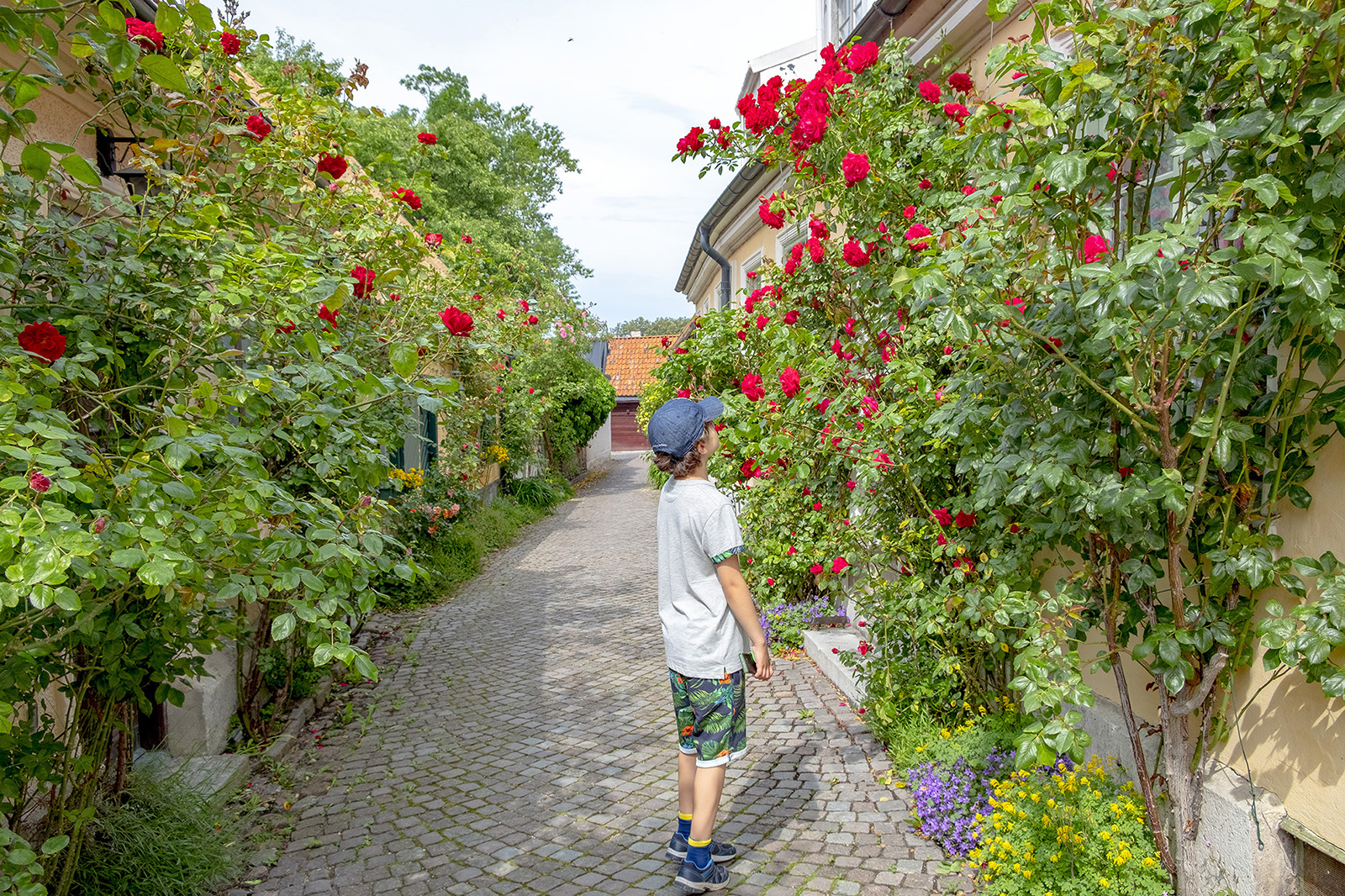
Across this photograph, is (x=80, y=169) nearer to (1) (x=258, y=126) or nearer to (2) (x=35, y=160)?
(2) (x=35, y=160)

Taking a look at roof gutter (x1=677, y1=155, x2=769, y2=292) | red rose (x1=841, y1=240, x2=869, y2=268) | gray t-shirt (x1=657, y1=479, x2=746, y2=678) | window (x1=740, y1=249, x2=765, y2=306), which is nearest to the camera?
gray t-shirt (x1=657, y1=479, x2=746, y2=678)

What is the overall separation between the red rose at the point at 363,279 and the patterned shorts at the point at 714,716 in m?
2.56

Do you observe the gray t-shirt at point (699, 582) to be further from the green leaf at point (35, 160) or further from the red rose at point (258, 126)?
the red rose at point (258, 126)

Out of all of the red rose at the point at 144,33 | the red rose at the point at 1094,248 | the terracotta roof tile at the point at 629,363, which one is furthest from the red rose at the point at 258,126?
the terracotta roof tile at the point at 629,363

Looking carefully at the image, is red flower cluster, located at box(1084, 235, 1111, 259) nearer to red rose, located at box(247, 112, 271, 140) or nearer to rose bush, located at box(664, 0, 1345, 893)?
rose bush, located at box(664, 0, 1345, 893)

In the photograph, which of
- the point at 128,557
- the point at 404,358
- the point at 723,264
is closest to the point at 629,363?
the point at 723,264

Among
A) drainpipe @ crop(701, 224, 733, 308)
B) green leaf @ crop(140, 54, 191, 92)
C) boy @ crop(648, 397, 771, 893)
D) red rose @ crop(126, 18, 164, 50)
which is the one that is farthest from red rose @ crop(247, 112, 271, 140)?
drainpipe @ crop(701, 224, 733, 308)

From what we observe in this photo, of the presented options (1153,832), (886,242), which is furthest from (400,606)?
(1153,832)

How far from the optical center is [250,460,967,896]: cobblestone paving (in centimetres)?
312

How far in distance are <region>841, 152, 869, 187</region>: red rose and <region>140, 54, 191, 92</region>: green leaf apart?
280cm

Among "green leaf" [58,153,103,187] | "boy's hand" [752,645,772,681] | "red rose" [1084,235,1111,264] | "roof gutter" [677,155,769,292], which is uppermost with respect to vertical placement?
"roof gutter" [677,155,769,292]

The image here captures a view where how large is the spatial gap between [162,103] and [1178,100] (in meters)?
3.55

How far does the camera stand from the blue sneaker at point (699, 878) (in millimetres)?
2947

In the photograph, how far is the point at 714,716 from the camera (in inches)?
115
